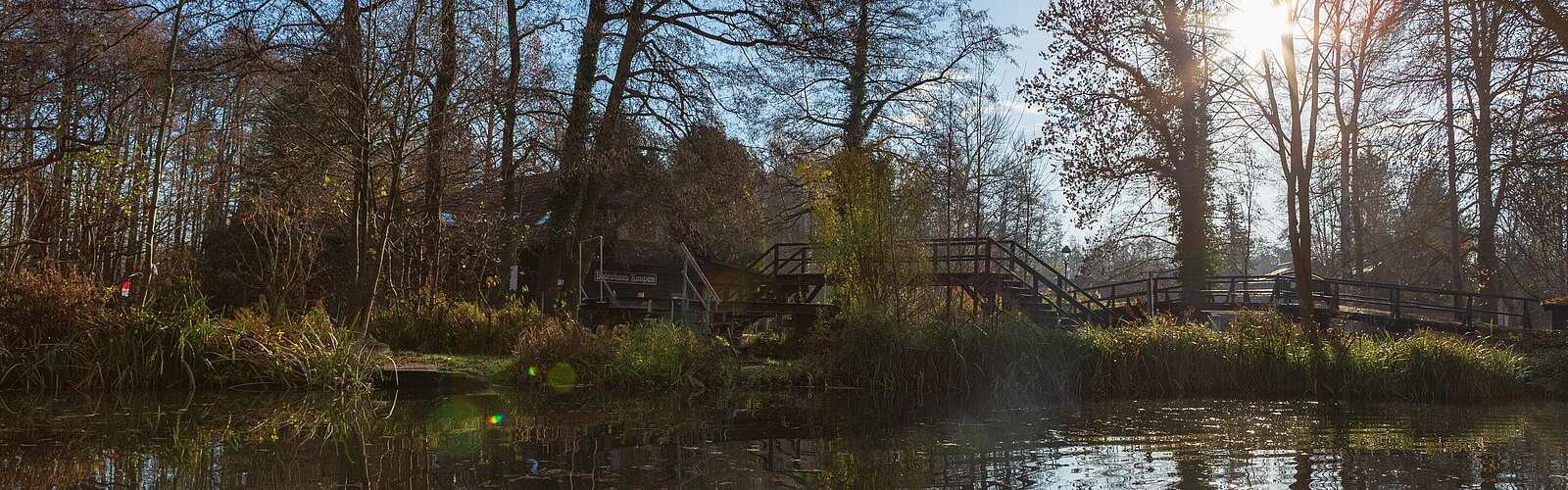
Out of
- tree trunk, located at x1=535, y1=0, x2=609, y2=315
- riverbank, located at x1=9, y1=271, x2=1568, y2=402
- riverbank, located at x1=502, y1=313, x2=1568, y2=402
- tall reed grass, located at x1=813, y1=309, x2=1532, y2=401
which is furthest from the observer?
tree trunk, located at x1=535, y1=0, x2=609, y2=315

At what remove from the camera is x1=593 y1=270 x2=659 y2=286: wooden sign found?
67.1 feet

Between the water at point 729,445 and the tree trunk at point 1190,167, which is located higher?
the tree trunk at point 1190,167

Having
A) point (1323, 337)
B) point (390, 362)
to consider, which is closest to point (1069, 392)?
point (1323, 337)

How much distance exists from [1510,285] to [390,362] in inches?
1048

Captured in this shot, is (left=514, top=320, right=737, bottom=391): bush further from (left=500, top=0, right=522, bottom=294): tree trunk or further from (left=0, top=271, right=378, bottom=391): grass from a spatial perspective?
(left=500, top=0, right=522, bottom=294): tree trunk

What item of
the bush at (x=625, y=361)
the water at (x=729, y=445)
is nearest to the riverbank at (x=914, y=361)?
the bush at (x=625, y=361)

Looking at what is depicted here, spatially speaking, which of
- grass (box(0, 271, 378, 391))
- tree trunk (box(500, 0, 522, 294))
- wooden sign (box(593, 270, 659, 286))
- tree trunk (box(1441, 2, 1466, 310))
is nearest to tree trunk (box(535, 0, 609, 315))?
tree trunk (box(500, 0, 522, 294))

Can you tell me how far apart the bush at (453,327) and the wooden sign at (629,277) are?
4.62m

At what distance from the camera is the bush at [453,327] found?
1501 cm

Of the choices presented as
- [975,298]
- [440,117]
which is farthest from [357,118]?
[975,298]

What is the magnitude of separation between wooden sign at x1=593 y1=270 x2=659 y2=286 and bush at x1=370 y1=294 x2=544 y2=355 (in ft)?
15.2

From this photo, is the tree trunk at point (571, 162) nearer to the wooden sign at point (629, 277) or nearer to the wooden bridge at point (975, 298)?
the wooden bridge at point (975, 298)

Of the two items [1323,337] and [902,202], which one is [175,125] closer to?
[902,202]

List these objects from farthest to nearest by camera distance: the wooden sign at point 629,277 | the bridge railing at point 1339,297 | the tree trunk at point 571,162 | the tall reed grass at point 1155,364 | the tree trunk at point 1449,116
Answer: the wooden sign at point 629,277 < the bridge railing at point 1339,297 < the tree trunk at point 571,162 < the tree trunk at point 1449,116 < the tall reed grass at point 1155,364
